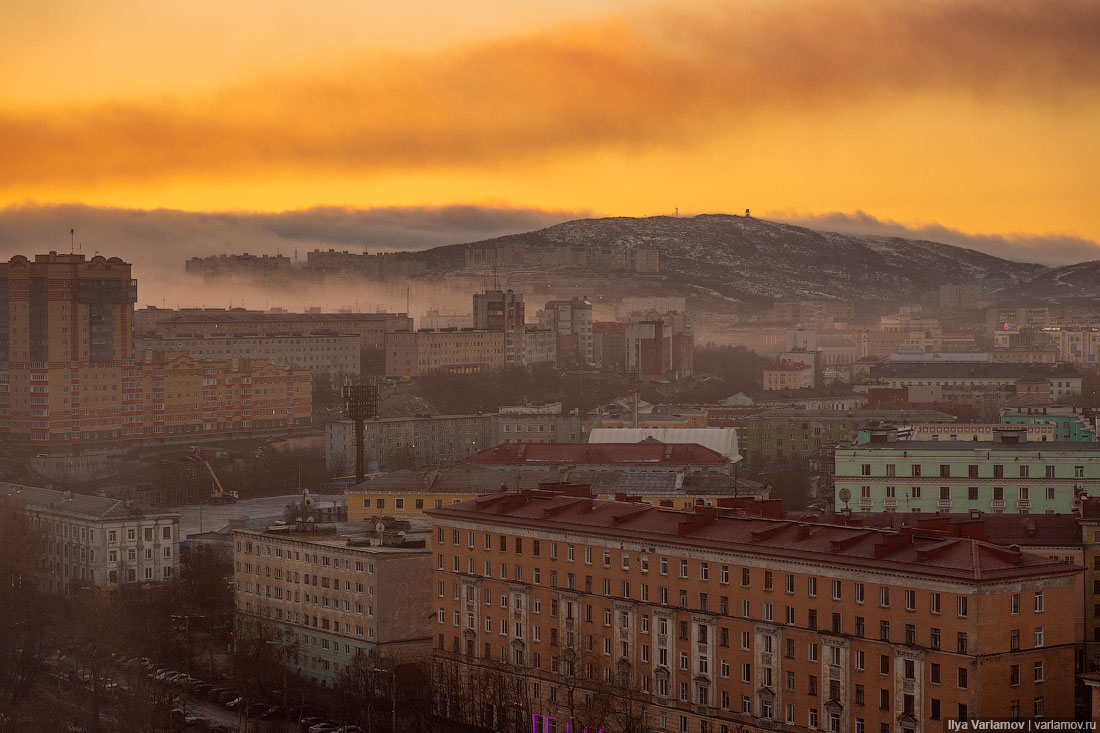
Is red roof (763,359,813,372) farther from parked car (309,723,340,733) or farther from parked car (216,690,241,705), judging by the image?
parked car (309,723,340,733)

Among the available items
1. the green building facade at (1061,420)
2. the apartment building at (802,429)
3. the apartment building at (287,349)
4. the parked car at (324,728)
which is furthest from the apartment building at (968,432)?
the apartment building at (287,349)

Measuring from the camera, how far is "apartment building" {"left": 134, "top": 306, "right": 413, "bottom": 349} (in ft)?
246

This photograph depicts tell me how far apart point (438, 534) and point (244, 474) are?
28.8 m

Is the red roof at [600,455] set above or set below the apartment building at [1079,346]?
below

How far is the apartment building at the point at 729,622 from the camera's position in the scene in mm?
16219

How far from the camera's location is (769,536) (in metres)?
18.5

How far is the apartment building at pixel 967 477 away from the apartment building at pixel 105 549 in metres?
12.1

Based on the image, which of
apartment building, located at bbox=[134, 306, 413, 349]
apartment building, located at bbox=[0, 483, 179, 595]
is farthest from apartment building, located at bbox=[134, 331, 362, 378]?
apartment building, located at bbox=[0, 483, 179, 595]

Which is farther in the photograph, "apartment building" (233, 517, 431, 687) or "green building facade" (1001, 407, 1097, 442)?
"green building facade" (1001, 407, 1097, 442)

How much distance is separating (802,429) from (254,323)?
3705cm

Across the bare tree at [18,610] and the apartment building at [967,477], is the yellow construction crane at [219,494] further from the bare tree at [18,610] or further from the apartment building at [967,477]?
the apartment building at [967,477]

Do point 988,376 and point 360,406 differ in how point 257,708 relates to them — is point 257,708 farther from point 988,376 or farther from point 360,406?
point 988,376

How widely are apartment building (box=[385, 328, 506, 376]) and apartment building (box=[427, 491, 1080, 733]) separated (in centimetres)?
5498

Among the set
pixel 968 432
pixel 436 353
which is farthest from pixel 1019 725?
pixel 436 353
